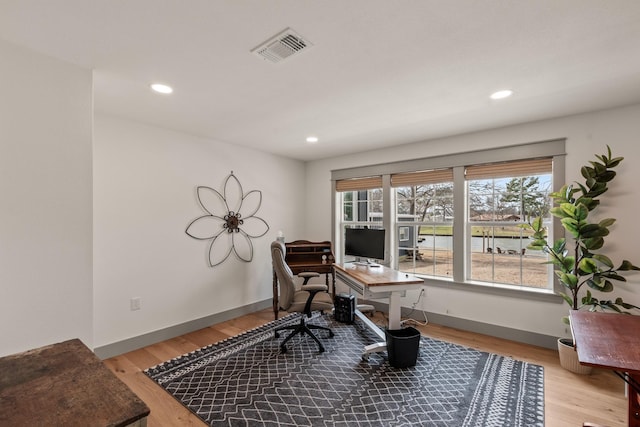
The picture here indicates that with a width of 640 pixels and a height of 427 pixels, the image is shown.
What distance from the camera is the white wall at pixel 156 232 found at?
2.84 m

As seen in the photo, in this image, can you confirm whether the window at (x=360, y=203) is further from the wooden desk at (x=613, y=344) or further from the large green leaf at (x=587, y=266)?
the wooden desk at (x=613, y=344)

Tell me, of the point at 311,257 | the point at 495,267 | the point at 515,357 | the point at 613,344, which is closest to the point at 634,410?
the point at 613,344

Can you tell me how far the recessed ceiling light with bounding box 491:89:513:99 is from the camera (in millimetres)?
2344

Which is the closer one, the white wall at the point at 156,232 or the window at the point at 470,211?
the white wall at the point at 156,232

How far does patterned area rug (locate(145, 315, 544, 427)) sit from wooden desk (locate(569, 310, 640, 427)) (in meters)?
0.61

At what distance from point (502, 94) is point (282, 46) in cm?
182

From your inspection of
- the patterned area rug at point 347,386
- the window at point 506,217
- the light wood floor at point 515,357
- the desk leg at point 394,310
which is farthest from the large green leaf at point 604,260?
the desk leg at point 394,310

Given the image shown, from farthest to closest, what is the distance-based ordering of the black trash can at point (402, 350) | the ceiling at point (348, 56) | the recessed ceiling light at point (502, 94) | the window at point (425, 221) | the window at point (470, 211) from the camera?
the window at point (425, 221)
the window at point (470, 211)
the black trash can at point (402, 350)
the recessed ceiling light at point (502, 94)
the ceiling at point (348, 56)

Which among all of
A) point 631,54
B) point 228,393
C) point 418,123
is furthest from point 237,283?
point 631,54

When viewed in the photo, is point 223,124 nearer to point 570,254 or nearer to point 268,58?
point 268,58

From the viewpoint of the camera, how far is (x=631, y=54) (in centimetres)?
181

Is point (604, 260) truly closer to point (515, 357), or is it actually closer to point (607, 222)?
point (607, 222)

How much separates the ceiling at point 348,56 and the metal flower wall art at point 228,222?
1041 mm

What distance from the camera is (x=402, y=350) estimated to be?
258 cm
